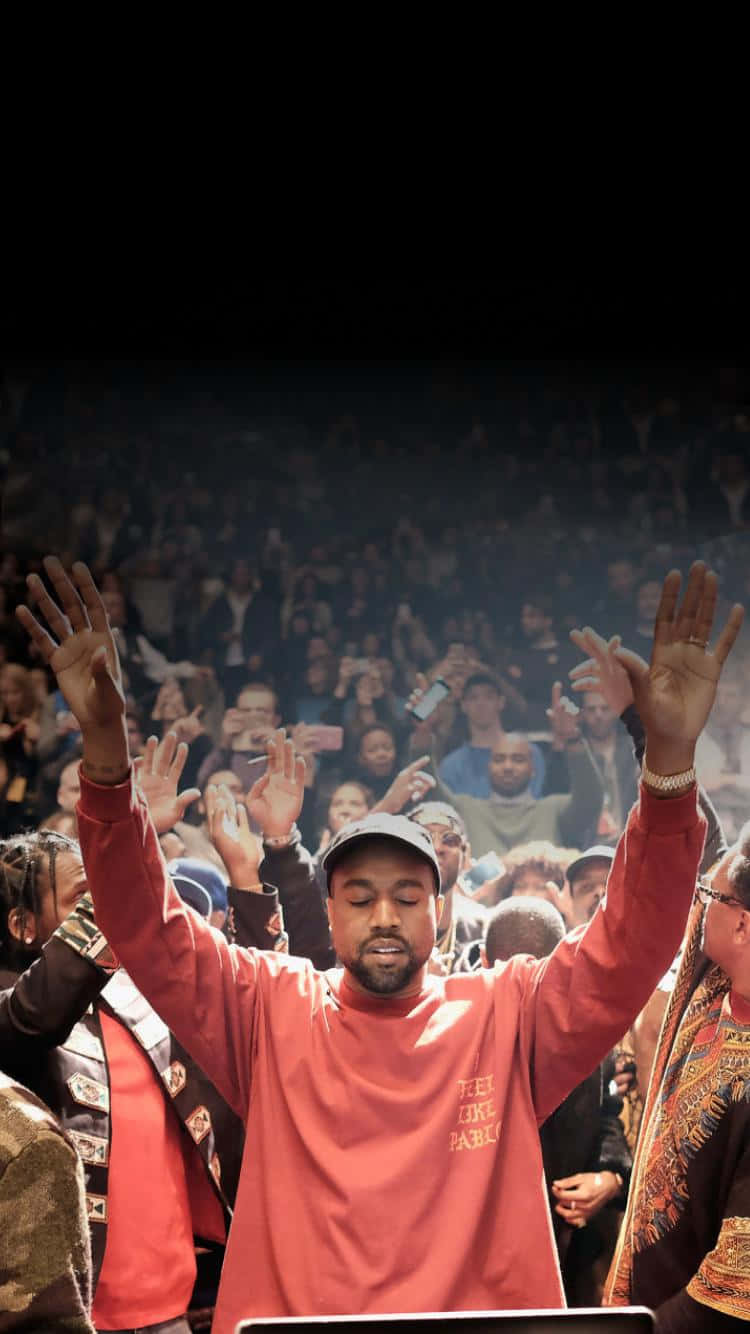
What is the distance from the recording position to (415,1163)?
2.55 m

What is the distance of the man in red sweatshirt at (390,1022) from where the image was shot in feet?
7.91

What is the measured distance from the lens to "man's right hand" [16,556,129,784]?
239 centimetres

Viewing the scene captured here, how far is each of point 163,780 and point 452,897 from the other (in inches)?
30.8

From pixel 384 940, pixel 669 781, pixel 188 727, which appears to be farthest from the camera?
pixel 188 727

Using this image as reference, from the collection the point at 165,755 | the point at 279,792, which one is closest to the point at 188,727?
the point at 165,755

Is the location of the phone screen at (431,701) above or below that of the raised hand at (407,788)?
above

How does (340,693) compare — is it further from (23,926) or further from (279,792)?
(23,926)

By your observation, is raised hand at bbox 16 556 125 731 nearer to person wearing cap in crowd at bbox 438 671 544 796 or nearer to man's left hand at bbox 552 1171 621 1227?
person wearing cap in crowd at bbox 438 671 544 796

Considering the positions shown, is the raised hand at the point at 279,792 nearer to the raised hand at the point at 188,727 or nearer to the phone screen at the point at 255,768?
the phone screen at the point at 255,768

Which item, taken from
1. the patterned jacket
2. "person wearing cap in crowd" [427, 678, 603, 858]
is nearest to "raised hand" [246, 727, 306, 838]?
"person wearing cap in crowd" [427, 678, 603, 858]

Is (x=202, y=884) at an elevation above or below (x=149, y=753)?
below

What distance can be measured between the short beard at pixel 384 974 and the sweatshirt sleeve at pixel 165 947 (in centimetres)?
22

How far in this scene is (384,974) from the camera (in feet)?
8.59

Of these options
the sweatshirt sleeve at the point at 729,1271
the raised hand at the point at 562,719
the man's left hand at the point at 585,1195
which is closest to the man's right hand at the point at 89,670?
the raised hand at the point at 562,719
